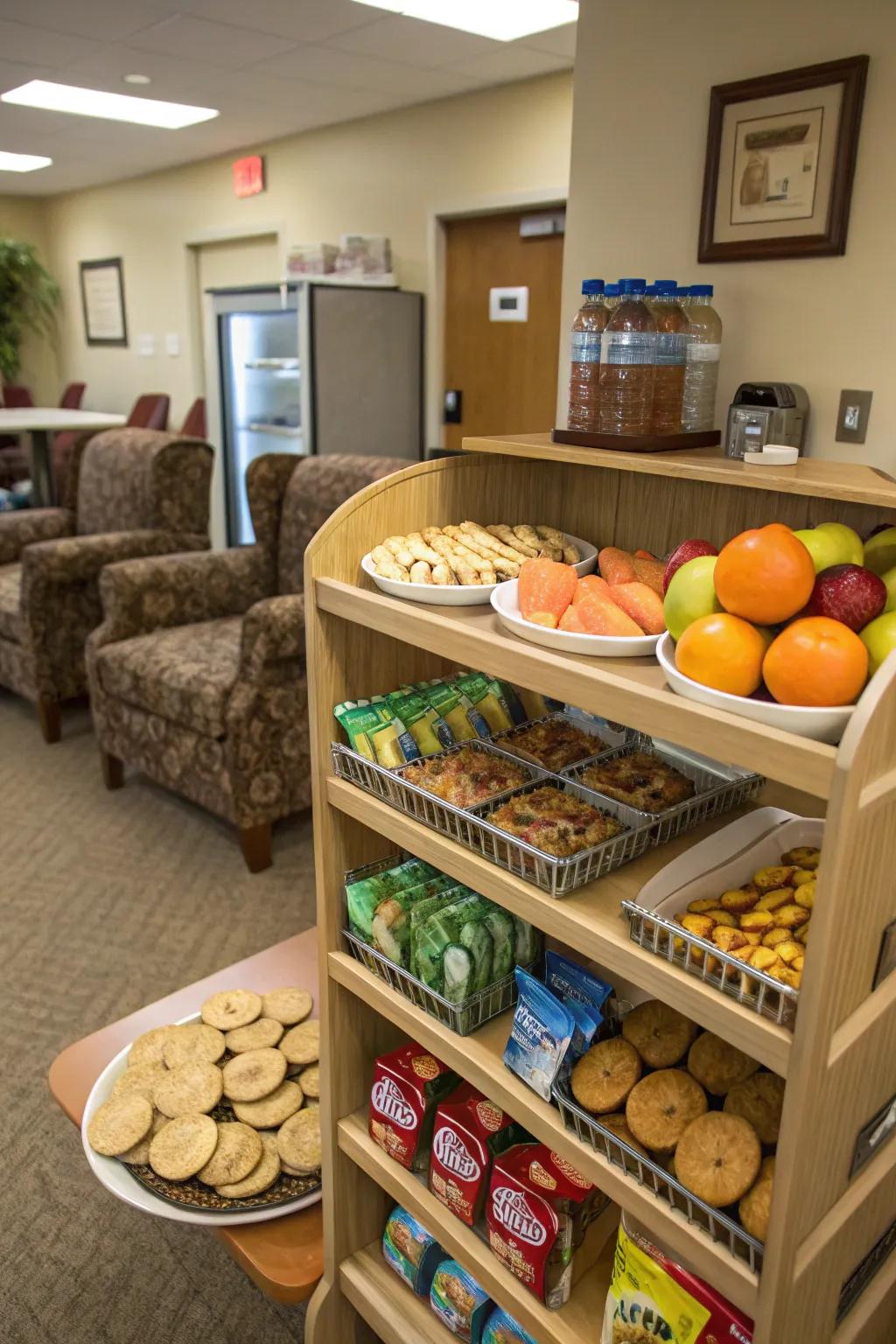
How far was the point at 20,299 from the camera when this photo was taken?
8438 mm

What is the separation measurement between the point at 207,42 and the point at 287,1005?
3.76 metres

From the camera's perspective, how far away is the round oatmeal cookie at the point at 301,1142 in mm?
1419

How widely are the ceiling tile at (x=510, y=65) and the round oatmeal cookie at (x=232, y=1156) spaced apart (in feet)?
12.6

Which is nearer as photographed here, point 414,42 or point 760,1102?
point 760,1102

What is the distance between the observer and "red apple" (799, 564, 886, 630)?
85cm

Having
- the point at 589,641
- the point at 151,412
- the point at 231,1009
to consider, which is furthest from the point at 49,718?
the point at 151,412

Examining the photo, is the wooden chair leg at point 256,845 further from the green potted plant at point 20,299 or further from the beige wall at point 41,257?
the beige wall at point 41,257

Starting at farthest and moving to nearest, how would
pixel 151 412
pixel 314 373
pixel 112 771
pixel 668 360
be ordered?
pixel 151 412 < pixel 314 373 < pixel 112 771 < pixel 668 360

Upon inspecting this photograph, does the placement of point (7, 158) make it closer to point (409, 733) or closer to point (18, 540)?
point (18, 540)

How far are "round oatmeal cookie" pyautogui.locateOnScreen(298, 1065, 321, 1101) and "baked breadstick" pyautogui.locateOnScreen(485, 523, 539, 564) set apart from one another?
0.91 metres

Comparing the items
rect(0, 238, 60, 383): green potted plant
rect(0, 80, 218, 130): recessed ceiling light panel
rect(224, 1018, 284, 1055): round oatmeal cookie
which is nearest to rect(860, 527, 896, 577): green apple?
rect(224, 1018, 284, 1055): round oatmeal cookie

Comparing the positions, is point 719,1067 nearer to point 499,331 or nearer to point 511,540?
point 511,540

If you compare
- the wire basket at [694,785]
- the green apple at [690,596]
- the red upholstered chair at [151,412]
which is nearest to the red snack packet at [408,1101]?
the wire basket at [694,785]

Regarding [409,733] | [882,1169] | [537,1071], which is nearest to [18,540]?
[409,733]
